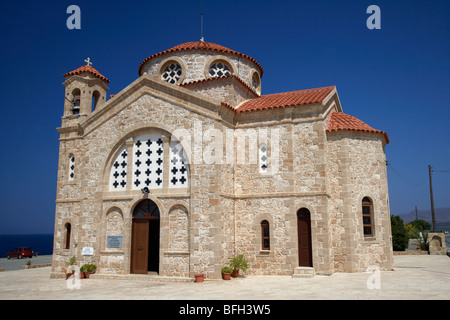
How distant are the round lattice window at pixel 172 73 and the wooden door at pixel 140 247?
774 centimetres

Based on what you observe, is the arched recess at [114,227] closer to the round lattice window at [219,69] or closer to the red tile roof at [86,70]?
the red tile roof at [86,70]

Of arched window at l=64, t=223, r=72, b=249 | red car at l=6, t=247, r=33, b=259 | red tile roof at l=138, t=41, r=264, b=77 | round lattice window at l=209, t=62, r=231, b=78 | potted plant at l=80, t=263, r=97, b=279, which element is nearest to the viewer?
potted plant at l=80, t=263, r=97, b=279

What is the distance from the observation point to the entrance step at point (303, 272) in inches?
562

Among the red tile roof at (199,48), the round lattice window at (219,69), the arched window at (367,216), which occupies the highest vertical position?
the red tile roof at (199,48)

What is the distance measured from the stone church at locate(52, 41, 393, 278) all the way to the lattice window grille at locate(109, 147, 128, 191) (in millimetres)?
47

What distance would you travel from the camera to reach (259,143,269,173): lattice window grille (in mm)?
16172

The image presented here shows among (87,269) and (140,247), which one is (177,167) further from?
(87,269)

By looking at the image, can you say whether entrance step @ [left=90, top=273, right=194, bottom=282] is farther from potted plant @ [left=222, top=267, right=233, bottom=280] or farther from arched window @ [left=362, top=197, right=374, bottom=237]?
arched window @ [left=362, top=197, right=374, bottom=237]

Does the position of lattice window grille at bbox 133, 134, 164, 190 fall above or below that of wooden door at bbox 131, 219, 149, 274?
above

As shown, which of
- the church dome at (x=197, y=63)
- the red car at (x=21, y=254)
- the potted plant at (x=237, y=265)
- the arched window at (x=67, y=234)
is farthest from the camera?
the red car at (x=21, y=254)

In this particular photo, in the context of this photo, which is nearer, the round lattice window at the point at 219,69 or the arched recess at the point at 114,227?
the arched recess at the point at 114,227

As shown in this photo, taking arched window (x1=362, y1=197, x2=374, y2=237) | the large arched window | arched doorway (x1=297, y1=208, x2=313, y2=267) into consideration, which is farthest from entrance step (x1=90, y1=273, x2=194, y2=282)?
arched window (x1=362, y1=197, x2=374, y2=237)

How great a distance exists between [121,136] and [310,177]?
828 centimetres

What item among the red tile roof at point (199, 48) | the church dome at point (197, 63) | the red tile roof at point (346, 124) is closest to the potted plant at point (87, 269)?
the church dome at point (197, 63)
